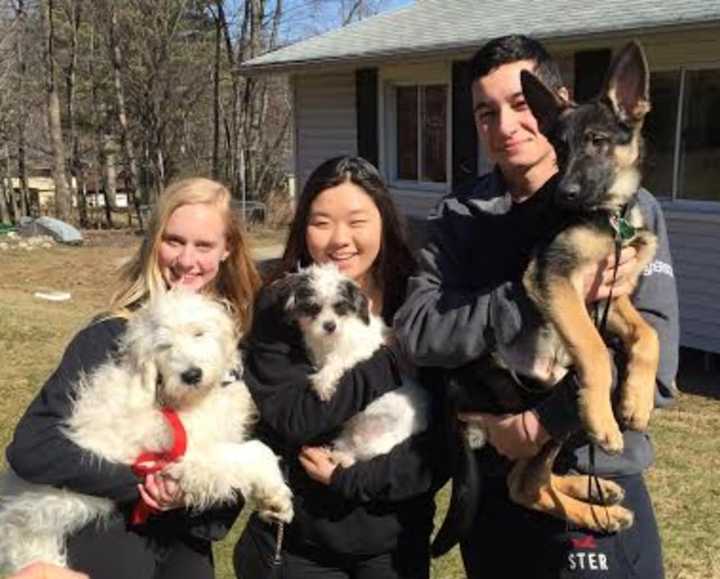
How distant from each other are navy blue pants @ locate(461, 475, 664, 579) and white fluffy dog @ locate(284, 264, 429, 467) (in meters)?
0.44

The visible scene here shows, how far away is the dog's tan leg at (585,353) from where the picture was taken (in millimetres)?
2674

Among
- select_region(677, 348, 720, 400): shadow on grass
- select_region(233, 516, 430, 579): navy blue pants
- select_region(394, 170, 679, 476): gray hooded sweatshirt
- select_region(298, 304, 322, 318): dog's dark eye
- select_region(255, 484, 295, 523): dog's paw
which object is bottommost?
select_region(677, 348, 720, 400): shadow on grass

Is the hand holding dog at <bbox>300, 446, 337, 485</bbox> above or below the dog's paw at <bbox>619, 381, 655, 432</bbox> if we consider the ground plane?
below

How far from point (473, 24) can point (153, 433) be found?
11.7 metres

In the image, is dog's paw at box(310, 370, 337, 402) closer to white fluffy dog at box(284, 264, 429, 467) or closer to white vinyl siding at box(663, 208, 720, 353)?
white fluffy dog at box(284, 264, 429, 467)

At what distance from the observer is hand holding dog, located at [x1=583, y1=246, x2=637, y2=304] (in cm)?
279

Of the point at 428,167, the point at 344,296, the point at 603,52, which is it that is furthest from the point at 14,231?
the point at 344,296

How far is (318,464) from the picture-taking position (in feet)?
10.2

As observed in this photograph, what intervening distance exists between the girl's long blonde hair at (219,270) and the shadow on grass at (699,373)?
698 cm

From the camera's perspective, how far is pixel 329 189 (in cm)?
334

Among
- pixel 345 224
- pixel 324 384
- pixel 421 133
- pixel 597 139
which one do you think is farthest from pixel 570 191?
pixel 421 133

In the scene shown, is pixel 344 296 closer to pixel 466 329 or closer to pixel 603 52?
pixel 466 329

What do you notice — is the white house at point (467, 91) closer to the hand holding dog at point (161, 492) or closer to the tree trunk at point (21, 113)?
the hand holding dog at point (161, 492)

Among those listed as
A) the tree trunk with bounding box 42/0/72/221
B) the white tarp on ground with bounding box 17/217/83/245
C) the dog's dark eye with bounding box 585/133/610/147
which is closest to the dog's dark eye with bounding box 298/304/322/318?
the dog's dark eye with bounding box 585/133/610/147
